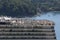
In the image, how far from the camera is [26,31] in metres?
29.4

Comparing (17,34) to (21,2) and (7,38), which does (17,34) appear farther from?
(21,2)

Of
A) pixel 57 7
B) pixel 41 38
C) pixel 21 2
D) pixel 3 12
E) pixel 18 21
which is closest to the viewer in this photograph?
pixel 41 38

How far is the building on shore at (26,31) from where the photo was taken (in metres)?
29.1

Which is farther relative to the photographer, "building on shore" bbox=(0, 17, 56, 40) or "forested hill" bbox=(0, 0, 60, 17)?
"forested hill" bbox=(0, 0, 60, 17)

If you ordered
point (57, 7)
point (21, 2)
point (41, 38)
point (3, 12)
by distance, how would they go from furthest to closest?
point (57, 7) → point (21, 2) → point (3, 12) → point (41, 38)

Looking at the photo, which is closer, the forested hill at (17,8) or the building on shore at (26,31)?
the building on shore at (26,31)

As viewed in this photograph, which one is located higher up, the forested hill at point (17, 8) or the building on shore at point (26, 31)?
the forested hill at point (17, 8)

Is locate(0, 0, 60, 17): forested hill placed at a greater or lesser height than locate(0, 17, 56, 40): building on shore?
greater

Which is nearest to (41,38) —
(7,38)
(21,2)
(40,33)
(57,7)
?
(40,33)

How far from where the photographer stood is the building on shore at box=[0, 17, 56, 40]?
29125 mm

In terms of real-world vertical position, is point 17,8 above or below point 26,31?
above

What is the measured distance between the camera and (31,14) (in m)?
87.4

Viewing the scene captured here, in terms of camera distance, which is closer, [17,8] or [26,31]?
[26,31]

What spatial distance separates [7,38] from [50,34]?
300 centimetres
